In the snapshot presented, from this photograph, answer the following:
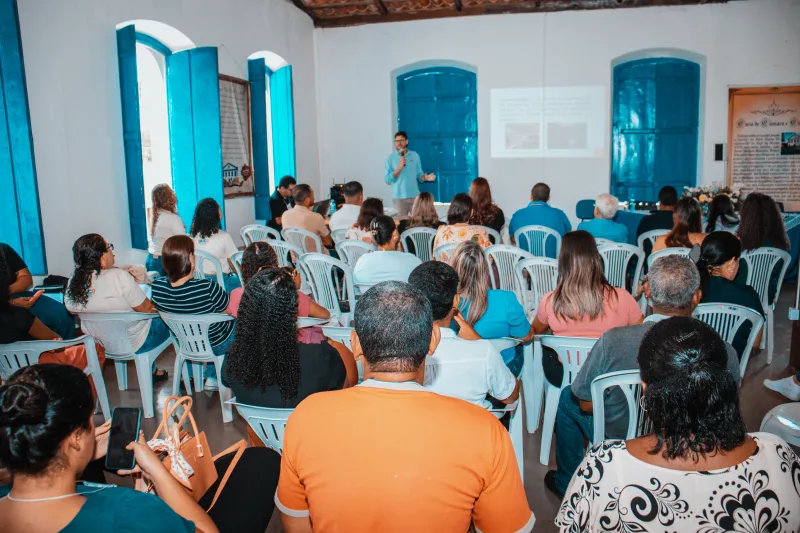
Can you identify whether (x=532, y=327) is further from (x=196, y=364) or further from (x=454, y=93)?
(x=454, y=93)

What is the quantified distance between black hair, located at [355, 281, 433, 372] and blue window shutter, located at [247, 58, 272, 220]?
6.40 m

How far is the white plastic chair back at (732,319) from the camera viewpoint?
274cm

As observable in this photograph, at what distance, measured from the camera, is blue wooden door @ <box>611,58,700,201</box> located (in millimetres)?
8578

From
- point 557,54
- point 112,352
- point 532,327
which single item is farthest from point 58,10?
point 557,54

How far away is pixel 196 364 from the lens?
397 cm

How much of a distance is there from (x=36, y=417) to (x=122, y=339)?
7.63 ft

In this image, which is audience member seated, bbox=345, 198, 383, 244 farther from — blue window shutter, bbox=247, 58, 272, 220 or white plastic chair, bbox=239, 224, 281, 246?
blue window shutter, bbox=247, 58, 272, 220

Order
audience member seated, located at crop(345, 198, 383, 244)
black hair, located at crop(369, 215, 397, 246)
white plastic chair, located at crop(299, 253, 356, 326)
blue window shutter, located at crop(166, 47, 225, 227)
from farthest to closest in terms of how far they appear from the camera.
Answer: blue window shutter, located at crop(166, 47, 225, 227)
audience member seated, located at crop(345, 198, 383, 244)
white plastic chair, located at crop(299, 253, 356, 326)
black hair, located at crop(369, 215, 397, 246)

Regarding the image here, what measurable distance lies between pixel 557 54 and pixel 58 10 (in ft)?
19.6

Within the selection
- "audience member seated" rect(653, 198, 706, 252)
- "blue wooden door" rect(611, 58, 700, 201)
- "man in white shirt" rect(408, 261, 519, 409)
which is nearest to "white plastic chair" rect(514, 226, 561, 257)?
"audience member seated" rect(653, 198, 706, 252)

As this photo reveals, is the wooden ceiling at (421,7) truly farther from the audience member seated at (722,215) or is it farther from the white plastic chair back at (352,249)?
the white plastic chair back at (352,249)

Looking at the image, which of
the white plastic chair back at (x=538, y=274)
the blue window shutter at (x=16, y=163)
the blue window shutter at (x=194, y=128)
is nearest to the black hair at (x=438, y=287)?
the white plastic chair back at (x=538, y=274)

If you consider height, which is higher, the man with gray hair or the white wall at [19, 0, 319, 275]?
the white wall at [19, 0, 319, 275]

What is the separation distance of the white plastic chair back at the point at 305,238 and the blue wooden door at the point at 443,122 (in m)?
4.06
